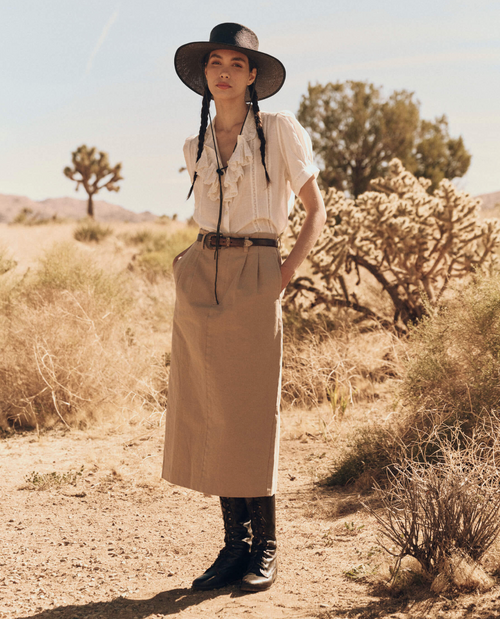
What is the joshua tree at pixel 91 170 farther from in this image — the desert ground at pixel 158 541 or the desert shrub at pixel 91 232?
the desert ground at pixel 158 541

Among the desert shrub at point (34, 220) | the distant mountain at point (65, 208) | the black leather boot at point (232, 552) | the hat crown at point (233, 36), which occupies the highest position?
the distant mountain at point (65, 208)

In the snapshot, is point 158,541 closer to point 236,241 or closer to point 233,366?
point 233,366

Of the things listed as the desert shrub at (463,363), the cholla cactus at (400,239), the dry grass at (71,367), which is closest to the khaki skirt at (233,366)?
the desert shrub at (463,363)

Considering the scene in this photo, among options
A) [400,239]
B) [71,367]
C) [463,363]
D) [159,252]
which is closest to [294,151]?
[463,363]

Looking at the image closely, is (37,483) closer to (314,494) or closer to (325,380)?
(314,494)

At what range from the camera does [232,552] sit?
266 centimetres

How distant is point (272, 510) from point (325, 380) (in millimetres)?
3208

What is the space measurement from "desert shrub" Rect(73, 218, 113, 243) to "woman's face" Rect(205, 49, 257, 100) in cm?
1855

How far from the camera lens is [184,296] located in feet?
8.23

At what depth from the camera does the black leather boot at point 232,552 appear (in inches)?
103

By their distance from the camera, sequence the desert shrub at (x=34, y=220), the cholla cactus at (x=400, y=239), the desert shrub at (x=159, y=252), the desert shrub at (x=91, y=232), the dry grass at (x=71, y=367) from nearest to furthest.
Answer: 1. the dry grass at (x=71, y=367)
2. the cholla cactus at (x=400, y=239)
3. the desert shrub at (x=159, y=252)
4. the desert shrub at (x=91, y=232)
5. the desert shrub at (x=34, y=220)

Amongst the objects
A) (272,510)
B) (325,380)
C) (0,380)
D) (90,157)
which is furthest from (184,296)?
(90,157)

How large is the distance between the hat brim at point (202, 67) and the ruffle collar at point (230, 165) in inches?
8.0

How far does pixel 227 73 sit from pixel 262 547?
6.19 feet
